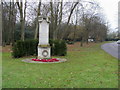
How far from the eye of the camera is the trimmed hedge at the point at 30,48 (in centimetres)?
1291

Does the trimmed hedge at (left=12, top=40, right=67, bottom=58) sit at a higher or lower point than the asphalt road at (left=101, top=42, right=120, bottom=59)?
higher

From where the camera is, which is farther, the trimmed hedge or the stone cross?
the trimmed hedge

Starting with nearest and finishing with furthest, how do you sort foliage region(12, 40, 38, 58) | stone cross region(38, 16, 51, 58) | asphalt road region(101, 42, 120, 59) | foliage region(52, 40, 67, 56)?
1. stone cross region(38, 16, 51, 58)
2. foliage region(12, 40, 38, 58)
3. foliage region(52, 40, 67, 56)
4. asphalt road region(101, 42, 120, 59)

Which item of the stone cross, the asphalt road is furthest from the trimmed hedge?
the asphalt road

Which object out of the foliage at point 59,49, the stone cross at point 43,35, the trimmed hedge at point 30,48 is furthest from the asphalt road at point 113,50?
the stone cross at point 43,35

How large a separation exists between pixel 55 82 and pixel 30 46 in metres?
9.34

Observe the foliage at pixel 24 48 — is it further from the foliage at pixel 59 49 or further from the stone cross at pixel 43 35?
the stone cross at pixel 43 35

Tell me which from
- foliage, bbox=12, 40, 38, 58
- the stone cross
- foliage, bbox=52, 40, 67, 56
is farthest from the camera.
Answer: foliage, bbox=52, 40, 67, 56

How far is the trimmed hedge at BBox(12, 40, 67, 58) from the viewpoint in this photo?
1291cm

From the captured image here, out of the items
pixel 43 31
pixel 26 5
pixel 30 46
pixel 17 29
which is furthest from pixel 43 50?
pixel 17 29

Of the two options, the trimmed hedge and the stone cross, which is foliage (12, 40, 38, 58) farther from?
the stone cross

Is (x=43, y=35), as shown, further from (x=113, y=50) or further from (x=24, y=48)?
(x=113, y=50)

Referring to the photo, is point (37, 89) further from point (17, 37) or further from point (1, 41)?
point (17, 37)

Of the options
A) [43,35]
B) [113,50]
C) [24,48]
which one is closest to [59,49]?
[24,48]
